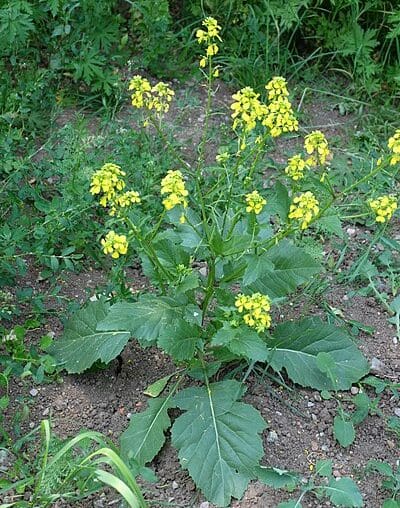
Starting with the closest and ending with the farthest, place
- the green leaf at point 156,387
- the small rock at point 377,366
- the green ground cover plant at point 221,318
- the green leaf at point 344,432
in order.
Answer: the green ground cover plant at point 221,318
the green leaf at point 344,432
the green leaf at point 156,387
the small rock at point 377,366

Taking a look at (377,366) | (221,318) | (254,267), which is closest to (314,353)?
(377,366)

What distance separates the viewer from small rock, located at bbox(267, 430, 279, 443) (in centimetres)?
336

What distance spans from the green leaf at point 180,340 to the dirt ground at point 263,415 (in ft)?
1.26

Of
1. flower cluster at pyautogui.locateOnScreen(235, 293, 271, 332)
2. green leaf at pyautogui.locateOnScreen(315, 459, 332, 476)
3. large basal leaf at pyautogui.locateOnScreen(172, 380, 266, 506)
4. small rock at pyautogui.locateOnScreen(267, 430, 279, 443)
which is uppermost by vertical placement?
flower cluster at pyautogui.locateOnScreen(235, 293, 271, 332)

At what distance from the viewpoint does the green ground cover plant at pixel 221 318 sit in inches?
120

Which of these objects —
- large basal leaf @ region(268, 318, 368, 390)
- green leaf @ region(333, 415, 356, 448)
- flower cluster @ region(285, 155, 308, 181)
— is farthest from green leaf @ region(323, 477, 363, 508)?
flower cluster @ region(285, 155, 308, 181)

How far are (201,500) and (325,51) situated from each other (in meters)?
3.24

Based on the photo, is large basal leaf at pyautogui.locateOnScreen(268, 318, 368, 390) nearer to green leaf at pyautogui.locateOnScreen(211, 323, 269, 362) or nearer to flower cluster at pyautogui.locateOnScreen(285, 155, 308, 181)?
green leaf at pyautogui.locateOnScreen(211, 323, 269, 362)

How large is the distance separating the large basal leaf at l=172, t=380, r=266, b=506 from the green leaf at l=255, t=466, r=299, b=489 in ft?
0.14

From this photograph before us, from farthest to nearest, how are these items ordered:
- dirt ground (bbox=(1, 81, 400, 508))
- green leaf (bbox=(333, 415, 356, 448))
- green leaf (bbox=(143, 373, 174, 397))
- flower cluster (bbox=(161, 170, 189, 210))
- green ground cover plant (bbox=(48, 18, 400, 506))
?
1. green leaf (bbox=(143, 373, 174, 397))
2. green leaf (bbox=(333, 415, 356, 448))
3. dirt ground (bbox=(1, 81, 400, 508))
4. green ground cover plant (bbox=(48, 18, 400, 506))
5. flower cluster (bbox=(161, 170, 189, 210))

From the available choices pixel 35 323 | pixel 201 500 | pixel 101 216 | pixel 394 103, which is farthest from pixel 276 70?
pixel 201 500

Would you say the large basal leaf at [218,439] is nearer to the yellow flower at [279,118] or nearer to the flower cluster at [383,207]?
the flower cluster at [383,207]

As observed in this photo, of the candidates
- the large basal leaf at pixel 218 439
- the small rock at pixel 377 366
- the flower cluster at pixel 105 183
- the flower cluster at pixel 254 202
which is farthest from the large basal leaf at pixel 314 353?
the flower cluster at pixel 105 183

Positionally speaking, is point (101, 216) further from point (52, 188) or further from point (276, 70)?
point (276, 70)
